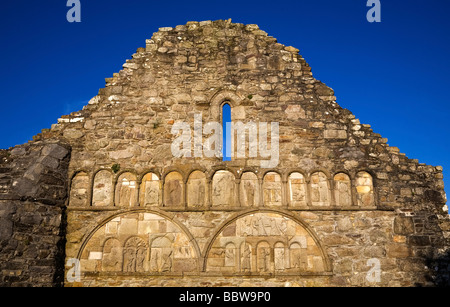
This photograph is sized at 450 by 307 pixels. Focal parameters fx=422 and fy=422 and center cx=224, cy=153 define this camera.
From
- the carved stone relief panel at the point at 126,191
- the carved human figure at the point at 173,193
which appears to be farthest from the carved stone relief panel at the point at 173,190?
the carved stone relief panel at the point at 126,191

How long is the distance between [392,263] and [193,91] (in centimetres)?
577

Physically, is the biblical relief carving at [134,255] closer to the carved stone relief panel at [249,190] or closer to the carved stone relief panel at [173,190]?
the carved stone relief panel at [173,190]

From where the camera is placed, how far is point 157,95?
9.92m

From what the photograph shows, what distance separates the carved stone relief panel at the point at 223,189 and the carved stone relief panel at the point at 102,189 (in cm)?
228

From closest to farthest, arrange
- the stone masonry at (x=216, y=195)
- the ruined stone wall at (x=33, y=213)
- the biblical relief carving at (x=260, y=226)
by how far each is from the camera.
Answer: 1. the ruined stone wall at (x=33, y=213)
2. the stone masonry at (x=216, y=195)
3. the biblical relief carving at (x=260, y=226)

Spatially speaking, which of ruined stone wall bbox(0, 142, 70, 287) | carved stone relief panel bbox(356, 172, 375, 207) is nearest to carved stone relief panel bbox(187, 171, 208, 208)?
ruined stone wall bbox(0, 142, 70, 287)

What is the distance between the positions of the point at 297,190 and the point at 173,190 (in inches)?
107

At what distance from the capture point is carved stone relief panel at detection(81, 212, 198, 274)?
8.80 meters

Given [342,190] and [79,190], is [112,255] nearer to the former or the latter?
[79,190]

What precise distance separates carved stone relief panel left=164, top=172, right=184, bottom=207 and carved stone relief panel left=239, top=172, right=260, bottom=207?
1312 mm

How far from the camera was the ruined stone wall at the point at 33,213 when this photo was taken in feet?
26.4

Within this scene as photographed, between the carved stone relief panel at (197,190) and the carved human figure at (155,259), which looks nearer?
the carved human figure at (155,259)
